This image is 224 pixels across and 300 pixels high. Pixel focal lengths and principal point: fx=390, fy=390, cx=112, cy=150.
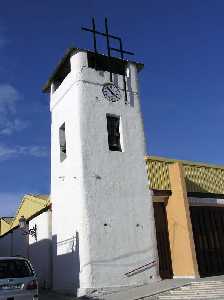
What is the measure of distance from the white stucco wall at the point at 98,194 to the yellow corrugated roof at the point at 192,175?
0.59 m

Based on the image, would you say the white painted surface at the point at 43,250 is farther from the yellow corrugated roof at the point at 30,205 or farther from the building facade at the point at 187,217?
the building facade at the point at 187,217

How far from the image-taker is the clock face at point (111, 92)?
68.7 ft

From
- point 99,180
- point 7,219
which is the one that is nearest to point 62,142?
point 99,180

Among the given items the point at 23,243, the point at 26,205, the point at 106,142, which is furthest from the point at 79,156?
the point at 26,205

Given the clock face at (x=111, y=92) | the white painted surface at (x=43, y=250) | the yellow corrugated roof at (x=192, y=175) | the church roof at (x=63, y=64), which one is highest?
the church roof at (x=63, y=64)

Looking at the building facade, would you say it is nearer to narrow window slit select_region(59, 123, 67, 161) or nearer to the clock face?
the clock face

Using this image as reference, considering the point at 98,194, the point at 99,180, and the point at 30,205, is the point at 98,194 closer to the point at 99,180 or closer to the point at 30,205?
the point at 99,180

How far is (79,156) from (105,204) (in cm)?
263

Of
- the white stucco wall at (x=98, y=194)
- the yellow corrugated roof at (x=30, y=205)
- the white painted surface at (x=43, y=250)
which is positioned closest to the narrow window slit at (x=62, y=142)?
the white stucco wall at (x=98, y=194)

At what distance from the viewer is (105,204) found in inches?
727

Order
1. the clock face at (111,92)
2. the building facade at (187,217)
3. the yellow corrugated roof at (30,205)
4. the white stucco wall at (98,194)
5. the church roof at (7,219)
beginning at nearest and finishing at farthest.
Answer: the white stucco wall at (98,194), the building facade at (187,217), the clock face at (111,92), the yellow corrugated roof at (30,205), the church roof at (7,219)

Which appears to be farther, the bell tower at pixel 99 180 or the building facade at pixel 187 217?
the building facade at pixel 187 217

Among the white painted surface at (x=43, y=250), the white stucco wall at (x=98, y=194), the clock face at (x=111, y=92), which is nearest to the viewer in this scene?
the white stucco wall at (x=98, y=194)

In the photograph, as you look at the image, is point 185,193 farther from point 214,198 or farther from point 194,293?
point 194,293
